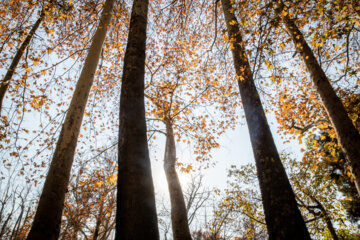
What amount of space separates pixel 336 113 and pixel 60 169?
5677 mm

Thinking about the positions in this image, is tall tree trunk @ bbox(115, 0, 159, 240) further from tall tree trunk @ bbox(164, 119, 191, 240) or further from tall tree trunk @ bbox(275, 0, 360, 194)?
tall tree trunk @ bbox(164, 119, 191, 240)

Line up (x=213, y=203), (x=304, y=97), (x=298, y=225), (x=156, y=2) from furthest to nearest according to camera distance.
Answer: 1. (x=213, y=203)
2. (x=156, y=2)
3. (x=304, y=97)
4. (x=298, y=225)

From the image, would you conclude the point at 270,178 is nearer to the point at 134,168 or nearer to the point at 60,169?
the point at 134,168

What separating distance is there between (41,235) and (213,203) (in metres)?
14.6

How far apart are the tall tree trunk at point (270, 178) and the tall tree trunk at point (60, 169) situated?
2764 millimetres

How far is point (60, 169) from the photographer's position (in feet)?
9.78

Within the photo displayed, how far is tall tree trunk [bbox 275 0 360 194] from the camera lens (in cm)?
375

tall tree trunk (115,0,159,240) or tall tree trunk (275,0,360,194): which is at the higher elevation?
tall tree trunk (275,0,360,194)

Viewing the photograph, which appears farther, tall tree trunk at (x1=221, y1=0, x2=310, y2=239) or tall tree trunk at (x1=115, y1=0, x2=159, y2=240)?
tall tree trunk at (x1=221, y1=0, x2=310, y2=239)

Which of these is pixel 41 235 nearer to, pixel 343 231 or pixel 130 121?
pixel 130 121

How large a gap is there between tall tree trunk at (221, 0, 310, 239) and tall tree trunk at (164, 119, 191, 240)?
331 centimetres

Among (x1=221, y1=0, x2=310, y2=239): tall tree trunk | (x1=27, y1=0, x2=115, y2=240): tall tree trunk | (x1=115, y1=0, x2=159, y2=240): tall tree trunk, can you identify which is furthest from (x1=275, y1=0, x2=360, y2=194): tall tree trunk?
(x1=27, y1=0, x2=115, y2=240): tall tree trunk

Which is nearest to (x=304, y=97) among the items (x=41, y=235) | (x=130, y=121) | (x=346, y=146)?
(x=346, y=146)

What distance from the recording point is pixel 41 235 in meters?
2.26
